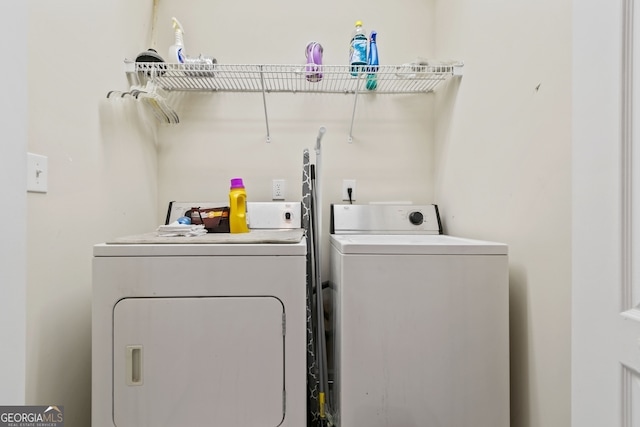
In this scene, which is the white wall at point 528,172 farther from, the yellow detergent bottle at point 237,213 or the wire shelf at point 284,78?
the yellow detergent bottle at point 237,213

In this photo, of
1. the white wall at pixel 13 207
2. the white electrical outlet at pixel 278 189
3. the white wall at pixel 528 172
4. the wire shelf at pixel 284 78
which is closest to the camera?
the white wall at pixel 13 207

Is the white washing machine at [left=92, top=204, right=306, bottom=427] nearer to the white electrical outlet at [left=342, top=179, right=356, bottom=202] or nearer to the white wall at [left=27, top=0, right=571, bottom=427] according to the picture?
the white wall at [left=27, top=0, right=571, bottom=427]

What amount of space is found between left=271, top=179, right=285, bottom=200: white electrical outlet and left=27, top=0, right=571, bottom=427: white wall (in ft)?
0.20

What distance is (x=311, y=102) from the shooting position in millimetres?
1900

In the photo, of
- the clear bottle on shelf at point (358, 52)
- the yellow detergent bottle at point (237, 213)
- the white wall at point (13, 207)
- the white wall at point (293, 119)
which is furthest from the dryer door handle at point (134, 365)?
the clear bottle on shelf at point (358, 52)

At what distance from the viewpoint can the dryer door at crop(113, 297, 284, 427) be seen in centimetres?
92

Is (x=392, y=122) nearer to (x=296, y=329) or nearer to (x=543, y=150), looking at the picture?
(x=543, y=150)

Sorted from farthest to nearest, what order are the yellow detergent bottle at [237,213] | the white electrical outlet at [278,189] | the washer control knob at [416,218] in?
1. the white electrical outlet at [278,189]
2. the washer control knob at [416,218]
3. the yellow detergent bottle at [237,213]

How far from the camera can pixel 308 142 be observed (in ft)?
6.24

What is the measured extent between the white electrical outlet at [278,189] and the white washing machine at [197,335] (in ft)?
2.98

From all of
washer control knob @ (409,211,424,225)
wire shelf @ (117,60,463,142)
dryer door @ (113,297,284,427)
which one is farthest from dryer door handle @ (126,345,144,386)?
washer control knob @ (409,211,424,225)

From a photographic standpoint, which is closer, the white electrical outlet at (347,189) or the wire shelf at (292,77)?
the wire shelf at (292,77)

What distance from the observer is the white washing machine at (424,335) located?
38.3 inches

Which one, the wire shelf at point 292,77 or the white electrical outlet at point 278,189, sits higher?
the wire shelf at point 292,77
